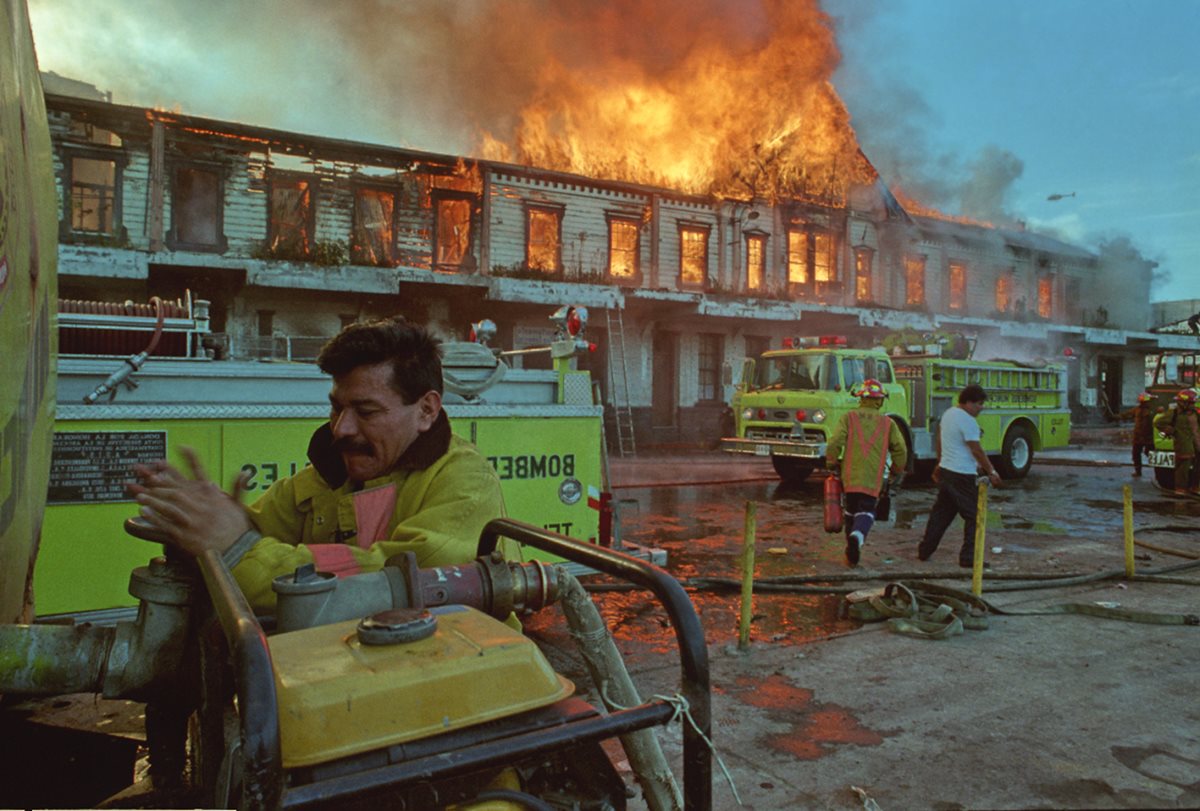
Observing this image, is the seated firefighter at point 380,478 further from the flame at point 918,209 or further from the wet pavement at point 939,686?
the flame at point 918,209

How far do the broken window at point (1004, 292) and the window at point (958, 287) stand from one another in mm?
2182

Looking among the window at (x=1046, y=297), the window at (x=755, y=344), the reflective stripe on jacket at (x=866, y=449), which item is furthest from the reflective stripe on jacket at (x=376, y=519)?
the window at (x=1046, y=297)

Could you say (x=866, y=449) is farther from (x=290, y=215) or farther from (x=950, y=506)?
(x=290, y=215)

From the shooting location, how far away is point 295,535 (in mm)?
2377

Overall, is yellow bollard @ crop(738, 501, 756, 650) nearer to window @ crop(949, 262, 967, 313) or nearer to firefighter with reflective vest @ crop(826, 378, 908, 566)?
firefighter with reflective vest @ crop(826, 378, 908, 566)

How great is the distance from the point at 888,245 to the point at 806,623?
26092 mm

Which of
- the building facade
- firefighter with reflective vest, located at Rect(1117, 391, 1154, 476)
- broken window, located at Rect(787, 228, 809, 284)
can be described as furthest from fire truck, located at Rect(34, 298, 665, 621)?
broken window, located at Rect(787, 228, 809, 284)

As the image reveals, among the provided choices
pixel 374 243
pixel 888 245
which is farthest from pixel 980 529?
pixel 888 245

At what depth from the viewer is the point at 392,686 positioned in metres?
1.31

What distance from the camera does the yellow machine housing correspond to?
4.14ft

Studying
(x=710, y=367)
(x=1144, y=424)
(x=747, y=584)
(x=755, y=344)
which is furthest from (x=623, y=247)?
(x=747, y=584)

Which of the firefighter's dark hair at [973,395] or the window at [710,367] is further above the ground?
the window at [710,367]

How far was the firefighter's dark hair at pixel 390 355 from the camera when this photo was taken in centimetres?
218

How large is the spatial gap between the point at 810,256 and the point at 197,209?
749 inches
